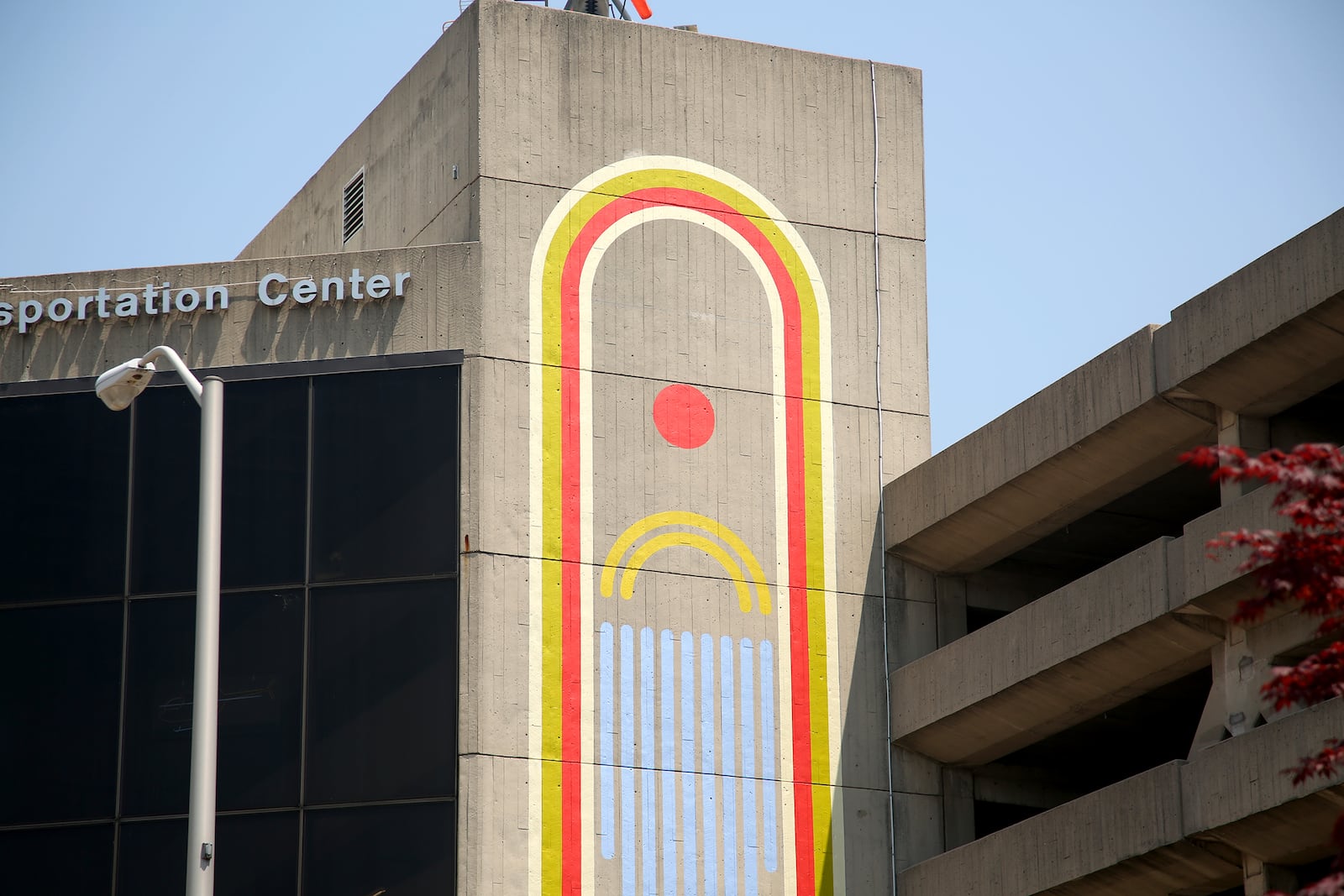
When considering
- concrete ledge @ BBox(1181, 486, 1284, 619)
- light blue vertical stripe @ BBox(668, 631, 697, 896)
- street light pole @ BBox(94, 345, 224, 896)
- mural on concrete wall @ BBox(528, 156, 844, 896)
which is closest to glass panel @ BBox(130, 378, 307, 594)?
mural on concrete wall @ BBox(528, 156, 844, 896)

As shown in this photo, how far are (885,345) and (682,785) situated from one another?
818 cm

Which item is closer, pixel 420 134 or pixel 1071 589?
pixel 1071 589

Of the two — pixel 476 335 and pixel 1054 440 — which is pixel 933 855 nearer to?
pixel 1054 440

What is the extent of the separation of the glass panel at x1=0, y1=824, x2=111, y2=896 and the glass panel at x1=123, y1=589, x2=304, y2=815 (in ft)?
2.25

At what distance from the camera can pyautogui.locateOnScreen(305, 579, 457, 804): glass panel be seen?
92.8 ft

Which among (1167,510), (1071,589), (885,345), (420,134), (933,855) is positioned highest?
(420,134)

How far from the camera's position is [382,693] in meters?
28.6

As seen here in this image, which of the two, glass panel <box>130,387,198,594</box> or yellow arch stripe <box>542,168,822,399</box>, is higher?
yellow arch stripe <box>542,168,822,399</box>

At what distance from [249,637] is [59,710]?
289 centimetres

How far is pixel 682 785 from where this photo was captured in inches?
1165

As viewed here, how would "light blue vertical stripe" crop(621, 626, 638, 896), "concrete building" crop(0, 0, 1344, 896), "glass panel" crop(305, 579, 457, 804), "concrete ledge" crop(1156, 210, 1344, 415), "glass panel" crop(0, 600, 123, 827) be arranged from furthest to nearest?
1. "light blue vertical stripe" crop(621, 626, 638, 896)
2. "glass panel" crop(0, 600, 123, 827)
3. "glass panel" crop(305, 579, 457, 804)
4. "concrete building" crop(0, 0, 1344, 896)
5. "concrete ledge" crop(1156, 210, 1344, 415)

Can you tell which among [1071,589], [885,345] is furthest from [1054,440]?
[885,345]

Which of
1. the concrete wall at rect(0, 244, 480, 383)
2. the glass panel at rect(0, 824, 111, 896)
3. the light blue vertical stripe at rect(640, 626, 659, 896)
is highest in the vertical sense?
the concrete wall at rect(0, 244, 480, 383)

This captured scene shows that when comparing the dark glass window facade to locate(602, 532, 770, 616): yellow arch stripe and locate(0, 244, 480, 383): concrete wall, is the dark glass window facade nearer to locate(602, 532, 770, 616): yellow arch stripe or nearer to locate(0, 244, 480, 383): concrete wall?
locate(0, 244, 480, 383): concrete wall
